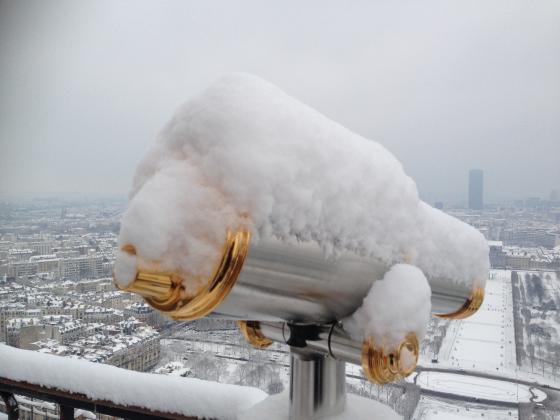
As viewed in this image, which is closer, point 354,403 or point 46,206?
point 354,403

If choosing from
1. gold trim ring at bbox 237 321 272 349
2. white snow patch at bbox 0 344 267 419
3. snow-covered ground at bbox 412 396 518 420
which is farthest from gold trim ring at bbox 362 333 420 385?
snow-covered ground at bbox 412 396 518 420

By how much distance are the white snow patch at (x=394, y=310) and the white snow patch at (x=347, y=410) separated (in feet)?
0.25

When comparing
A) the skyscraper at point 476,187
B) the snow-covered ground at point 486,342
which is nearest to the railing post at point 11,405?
the snow-covered ground at point 486,342

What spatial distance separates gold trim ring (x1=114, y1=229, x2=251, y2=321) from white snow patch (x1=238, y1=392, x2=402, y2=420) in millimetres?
191

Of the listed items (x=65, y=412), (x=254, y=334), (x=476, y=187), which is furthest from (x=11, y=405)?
(x=476, y=187)

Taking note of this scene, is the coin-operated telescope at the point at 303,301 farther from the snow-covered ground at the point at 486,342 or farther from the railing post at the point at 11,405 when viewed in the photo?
the snow-covered ground at the point at 486,342

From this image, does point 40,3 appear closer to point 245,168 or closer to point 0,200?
point 0,200

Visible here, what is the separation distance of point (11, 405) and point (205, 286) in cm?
101

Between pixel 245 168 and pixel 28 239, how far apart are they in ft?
8.03

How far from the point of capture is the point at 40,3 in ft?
7.68

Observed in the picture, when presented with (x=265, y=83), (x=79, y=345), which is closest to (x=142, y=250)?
(x=265, y=83)

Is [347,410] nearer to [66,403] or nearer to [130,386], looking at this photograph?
[130,386]

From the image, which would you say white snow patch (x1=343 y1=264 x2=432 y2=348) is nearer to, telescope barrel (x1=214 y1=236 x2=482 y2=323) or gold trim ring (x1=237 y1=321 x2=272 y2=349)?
telescope barrel (x1=214 y1=236 x2=482 y2=323)

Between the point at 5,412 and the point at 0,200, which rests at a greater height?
the point at 0,200
